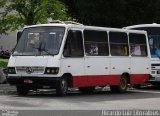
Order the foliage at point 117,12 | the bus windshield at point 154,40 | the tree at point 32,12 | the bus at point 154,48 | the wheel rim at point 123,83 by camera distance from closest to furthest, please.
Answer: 1. the wheel rim at point 123,83
2. the bus at point 154,48
3. the bus windshield at point 154,40
4. the tree at point 32,12
5. the foliage at point 117,12

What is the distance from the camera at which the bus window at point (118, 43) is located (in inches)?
946

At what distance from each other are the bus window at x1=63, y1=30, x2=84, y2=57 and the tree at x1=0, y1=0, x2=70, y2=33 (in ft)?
55.0

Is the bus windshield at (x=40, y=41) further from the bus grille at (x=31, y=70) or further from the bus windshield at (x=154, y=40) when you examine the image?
the bus windshield at (x=154, y=40)

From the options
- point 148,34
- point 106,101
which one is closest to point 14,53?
point 106,101

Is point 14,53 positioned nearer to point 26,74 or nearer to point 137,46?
point 26,74

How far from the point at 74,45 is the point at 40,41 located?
4.11 feet

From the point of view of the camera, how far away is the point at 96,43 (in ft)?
75.5

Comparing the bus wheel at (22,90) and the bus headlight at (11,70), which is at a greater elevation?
the bus headlight at (11,70)

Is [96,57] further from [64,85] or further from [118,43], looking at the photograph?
[64,85]

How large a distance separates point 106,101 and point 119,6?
2244cm

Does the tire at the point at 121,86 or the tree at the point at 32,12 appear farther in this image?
the tree at the point at 32,12

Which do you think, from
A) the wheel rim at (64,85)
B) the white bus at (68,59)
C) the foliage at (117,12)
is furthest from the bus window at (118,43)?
the foliage at (117,12)

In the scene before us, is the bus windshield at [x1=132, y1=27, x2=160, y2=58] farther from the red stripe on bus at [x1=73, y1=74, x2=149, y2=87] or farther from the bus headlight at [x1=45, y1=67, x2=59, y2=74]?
the bus headlight at [x1=45, y1=67, x2=59, y2=74]

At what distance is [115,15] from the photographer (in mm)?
41125
